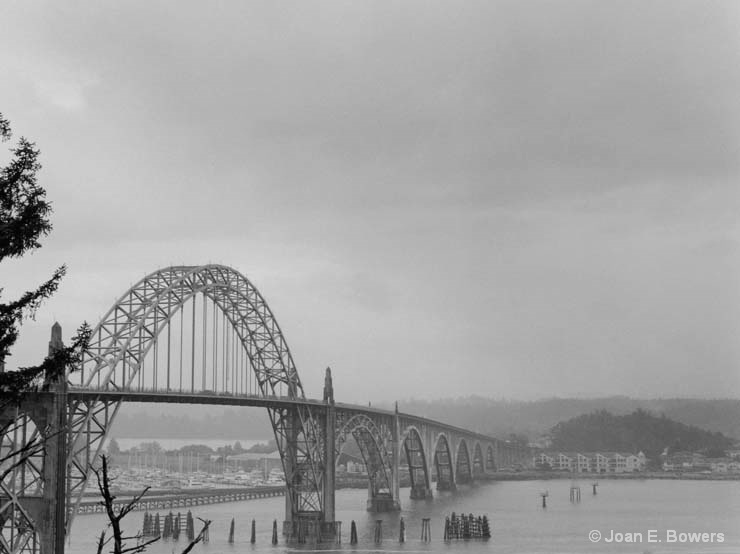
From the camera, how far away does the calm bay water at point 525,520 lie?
A: 67.2 metres

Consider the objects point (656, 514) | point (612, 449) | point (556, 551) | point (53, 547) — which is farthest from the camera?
point (612, 449)

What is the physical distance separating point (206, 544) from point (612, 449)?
5525 inches

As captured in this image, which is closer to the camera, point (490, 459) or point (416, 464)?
point (416, 464)

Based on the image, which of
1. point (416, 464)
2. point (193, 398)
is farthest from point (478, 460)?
point (193, 398)

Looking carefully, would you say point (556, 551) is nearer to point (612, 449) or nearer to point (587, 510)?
point (587, 510)

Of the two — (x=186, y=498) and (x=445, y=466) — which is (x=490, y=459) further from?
(x=186, y=498)

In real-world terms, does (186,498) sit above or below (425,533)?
above

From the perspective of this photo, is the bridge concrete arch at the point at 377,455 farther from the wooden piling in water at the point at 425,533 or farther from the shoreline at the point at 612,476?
the shoreline at the point at 612,476

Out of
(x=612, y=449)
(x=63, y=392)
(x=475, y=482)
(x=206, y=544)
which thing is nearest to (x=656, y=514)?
(x=206, y=544)

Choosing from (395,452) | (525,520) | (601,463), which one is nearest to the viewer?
(525,520)

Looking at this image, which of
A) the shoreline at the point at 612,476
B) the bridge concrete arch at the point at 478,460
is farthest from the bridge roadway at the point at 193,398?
the shoreline at the point at 612,476

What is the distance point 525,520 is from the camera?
8988 centimetres

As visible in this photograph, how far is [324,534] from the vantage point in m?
70.1

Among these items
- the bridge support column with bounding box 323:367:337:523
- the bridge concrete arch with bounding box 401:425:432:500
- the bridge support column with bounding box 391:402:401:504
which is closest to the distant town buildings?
the bridge concrete arch with bounding box 401:425:432:500
